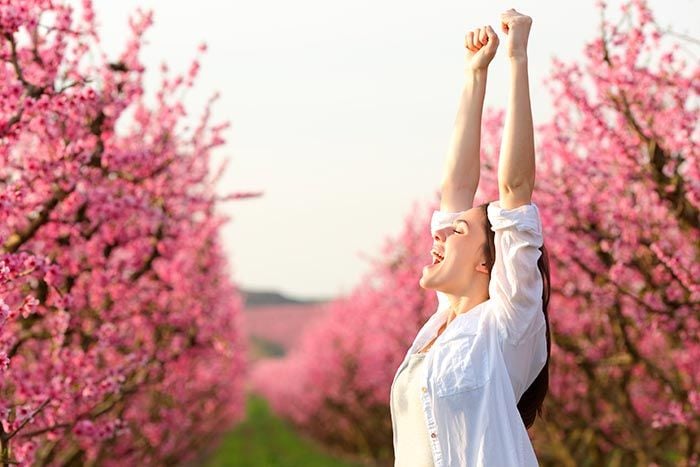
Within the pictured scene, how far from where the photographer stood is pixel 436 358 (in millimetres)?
3650

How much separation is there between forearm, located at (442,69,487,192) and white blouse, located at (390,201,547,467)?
1.84 ft

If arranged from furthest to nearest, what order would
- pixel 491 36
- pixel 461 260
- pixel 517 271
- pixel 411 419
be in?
pixel 491 36 → pixel 461 260 → pixel 411 419 → pixel 517 271

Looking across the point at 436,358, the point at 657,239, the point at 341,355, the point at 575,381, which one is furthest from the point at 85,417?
the point at 341,355

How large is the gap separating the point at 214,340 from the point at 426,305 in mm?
5251

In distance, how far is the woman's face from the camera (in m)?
3.88

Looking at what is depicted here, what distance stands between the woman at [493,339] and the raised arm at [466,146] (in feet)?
0.86

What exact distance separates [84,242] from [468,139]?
456 centimetres

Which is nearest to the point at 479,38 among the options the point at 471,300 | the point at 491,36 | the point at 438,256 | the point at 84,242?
the point at 491,36

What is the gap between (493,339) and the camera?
3580 millimetres

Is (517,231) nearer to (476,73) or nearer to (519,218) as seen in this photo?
(519,218)

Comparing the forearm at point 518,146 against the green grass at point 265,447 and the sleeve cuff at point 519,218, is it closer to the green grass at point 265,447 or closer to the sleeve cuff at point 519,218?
the sleeve cuff at point 519,218

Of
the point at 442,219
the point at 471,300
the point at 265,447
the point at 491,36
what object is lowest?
the point at 265,447

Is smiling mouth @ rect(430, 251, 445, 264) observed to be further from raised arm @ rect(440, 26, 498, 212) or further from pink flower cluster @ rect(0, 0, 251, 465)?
pink flower cluster @ rect(0, 0, 251, 465)

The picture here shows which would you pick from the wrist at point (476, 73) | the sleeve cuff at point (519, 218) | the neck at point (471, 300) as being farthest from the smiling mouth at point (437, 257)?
the wrist at point (476, 73)
